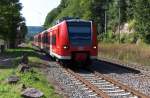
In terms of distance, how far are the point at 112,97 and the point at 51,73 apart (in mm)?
10227

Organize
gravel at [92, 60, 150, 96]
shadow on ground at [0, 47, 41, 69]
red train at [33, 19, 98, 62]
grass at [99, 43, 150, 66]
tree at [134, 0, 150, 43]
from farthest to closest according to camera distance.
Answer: tree at [134, 0, 150, 43] < grass at [99, 43, 150, 66] < shadow on ground at [0, 47, 41, 69] < red train at [33, 19, 98, 62] < gravel at [92, 60, 150, 96]

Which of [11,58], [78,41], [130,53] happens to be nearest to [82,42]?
[78,41]

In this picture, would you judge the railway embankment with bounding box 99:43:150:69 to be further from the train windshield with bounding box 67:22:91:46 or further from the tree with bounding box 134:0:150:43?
the tree with bounding box 134:0:150:43

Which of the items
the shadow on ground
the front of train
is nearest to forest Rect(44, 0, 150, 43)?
the shadow on ground

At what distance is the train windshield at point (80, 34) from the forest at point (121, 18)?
102ft

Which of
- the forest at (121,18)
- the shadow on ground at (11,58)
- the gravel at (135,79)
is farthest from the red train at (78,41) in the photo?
the forest at (121,18)

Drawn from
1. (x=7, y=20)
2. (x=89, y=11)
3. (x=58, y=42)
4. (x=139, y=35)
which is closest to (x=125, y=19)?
(x=89, y=11)

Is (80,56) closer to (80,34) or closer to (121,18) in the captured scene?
(80,34)

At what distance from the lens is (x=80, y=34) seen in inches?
1105

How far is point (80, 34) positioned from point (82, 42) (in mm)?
486

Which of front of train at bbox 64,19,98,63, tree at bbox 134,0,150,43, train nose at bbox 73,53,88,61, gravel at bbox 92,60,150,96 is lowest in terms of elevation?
gravel at bbox 92,60,150,96

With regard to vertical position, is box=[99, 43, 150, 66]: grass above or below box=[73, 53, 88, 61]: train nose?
below

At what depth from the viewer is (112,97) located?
1609 centimetres

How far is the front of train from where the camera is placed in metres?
27.9
